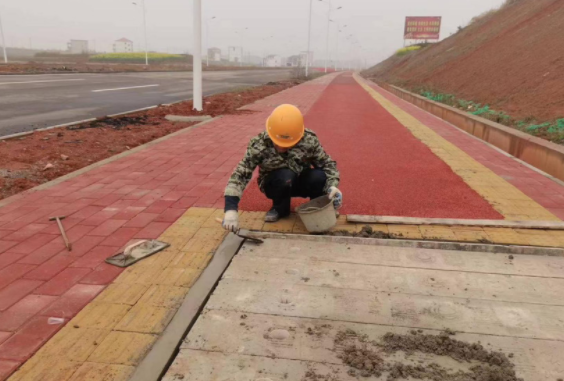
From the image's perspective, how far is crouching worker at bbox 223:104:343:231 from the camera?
3.54m

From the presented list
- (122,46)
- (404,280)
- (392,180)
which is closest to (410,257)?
(404,280)

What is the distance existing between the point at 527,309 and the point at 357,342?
1.18m

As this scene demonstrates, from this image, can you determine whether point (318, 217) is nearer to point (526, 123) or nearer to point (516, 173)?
point (516, 173)

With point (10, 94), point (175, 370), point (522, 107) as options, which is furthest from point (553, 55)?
point (10, 94)

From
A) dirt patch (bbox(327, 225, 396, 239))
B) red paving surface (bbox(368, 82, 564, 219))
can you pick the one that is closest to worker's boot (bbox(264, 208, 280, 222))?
dirt patch (bbox(327, 225, 396, 239))

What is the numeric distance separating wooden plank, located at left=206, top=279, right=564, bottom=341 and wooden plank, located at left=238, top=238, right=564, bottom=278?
1.51 ft

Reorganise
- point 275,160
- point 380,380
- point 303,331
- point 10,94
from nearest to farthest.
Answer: point 380,380, point 303,331, point 275,160, point 10,94

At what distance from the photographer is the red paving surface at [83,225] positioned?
2.68 metres

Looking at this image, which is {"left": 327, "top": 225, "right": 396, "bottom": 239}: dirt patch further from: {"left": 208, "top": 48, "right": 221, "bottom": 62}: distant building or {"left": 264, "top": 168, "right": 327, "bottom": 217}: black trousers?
{"left": 208, "top": 48, "right": 221, "bottom": 62}: distant building

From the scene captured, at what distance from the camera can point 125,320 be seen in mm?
2625

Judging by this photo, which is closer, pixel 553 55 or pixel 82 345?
pixel 82 345

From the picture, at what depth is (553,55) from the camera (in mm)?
11680

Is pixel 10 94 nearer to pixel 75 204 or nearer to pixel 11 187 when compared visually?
pixel 11 187

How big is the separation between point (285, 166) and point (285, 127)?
503 mm
